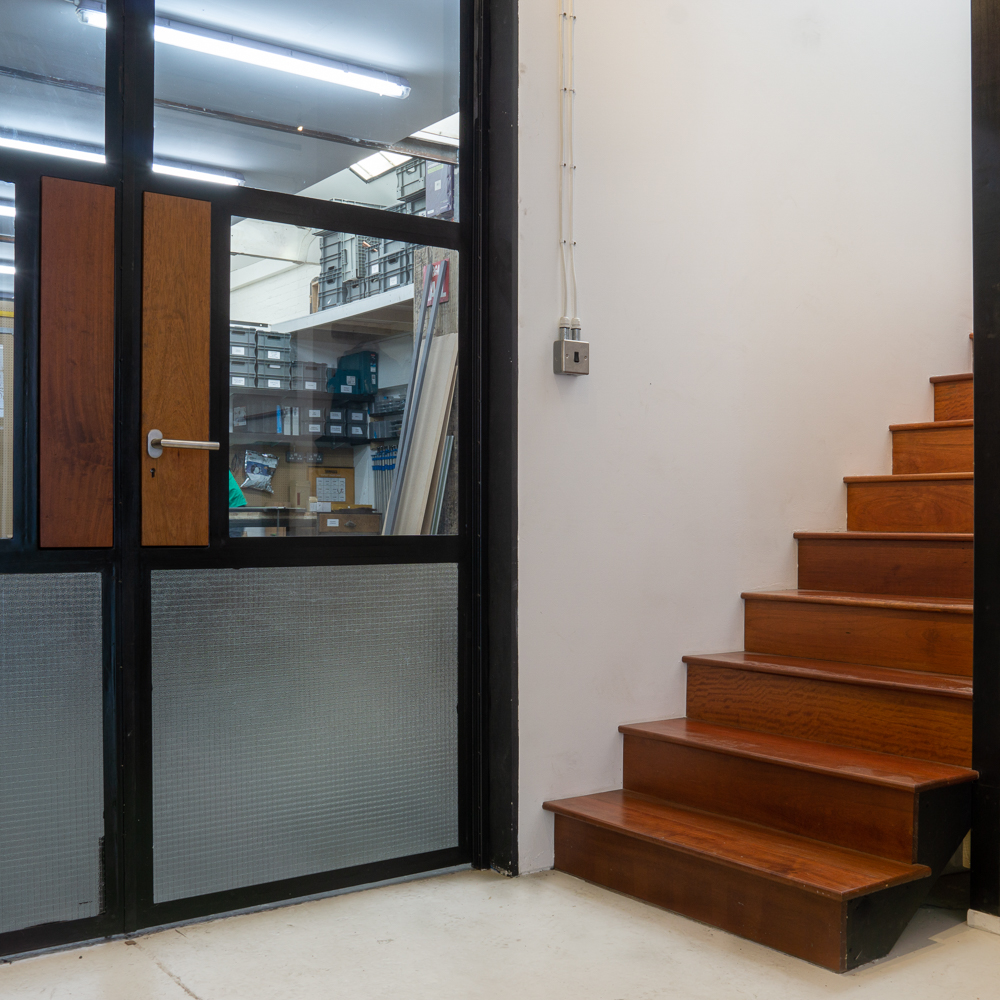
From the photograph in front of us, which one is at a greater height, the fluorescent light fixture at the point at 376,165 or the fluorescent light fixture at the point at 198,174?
the fluorescent light fixture at the point at 376,165

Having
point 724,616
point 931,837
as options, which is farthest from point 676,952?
point 724,616

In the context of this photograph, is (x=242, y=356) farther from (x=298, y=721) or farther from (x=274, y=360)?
(x=298, y=721)

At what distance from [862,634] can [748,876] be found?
2.88ft

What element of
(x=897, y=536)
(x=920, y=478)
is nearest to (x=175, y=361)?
(x=897, y=536)

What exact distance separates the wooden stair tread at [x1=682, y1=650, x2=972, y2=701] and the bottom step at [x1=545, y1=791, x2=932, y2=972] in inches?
16.9

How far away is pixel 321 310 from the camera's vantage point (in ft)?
8.20

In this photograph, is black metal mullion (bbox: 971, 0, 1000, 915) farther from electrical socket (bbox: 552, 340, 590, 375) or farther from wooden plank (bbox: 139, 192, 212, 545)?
wooden plank (bbox: 139, 192, 212, 545)

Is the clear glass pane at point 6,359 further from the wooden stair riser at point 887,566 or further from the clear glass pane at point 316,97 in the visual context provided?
the wooden stair riser at point 887,566

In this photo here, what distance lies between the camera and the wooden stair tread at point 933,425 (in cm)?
340

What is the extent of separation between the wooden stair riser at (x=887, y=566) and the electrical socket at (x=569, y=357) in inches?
41.2

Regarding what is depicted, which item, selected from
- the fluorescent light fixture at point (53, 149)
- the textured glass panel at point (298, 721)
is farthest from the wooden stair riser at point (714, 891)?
the fluorescent light fixture at point (53, 149)

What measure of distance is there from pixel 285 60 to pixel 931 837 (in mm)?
Answer: 2380

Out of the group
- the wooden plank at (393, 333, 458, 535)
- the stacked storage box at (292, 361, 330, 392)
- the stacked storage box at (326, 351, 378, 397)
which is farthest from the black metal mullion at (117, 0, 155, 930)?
the wooden plank at (393, 333, 458, 535)

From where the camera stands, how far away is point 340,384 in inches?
100
